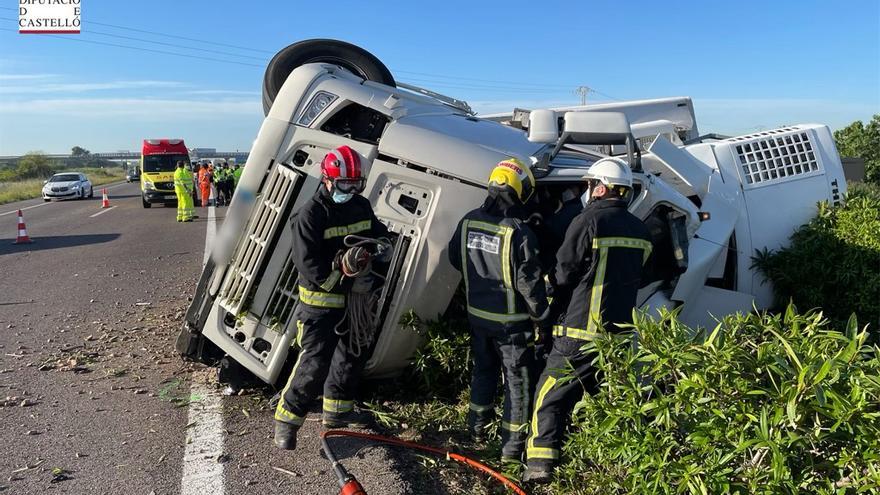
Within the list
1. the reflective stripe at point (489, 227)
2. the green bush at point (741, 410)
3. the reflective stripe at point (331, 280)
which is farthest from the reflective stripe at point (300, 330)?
the green bush at point (741, 410)

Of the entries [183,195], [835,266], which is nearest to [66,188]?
[183,195]

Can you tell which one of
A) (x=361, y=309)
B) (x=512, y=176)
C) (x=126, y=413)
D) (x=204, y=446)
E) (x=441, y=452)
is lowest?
(x=126, y=413)

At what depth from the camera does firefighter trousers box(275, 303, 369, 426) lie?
3523 millimetres

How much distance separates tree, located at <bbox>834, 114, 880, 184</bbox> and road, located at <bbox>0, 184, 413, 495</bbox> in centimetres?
2635

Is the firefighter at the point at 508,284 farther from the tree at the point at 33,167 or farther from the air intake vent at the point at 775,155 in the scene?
the tree at the point at 33,167

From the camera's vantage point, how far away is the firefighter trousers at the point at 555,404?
9.95ft

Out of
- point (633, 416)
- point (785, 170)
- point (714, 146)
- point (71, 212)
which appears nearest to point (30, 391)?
point (633, 416)

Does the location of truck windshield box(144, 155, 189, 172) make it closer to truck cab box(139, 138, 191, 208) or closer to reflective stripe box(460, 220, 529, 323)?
truck cab box(139, 138, 191, 208)

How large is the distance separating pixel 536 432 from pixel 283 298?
1.74 m

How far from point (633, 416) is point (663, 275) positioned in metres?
1.72

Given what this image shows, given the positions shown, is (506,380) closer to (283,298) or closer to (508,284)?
(508,284)

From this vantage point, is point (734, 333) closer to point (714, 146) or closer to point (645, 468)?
point (645, 468)

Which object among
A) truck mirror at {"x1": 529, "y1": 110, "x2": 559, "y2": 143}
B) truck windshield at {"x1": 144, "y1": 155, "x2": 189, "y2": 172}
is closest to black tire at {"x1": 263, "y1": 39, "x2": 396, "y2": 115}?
truck mirror at {"x1": 529, "y1": 110, "x2": 559, "y2": 143}

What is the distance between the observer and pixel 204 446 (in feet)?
11.6
